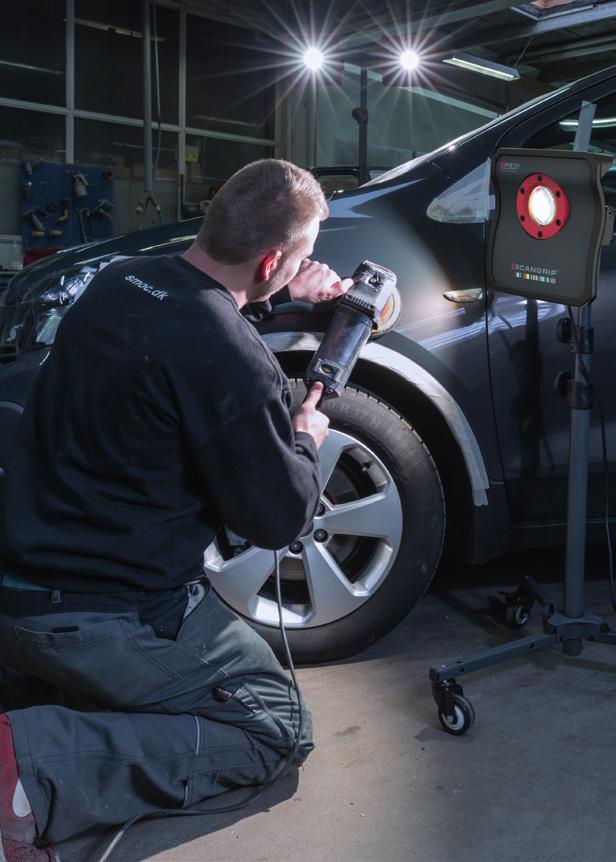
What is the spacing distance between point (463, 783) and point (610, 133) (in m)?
1.79

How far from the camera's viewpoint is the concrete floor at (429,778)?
166cm

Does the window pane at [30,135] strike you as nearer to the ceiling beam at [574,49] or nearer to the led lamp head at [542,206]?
the ceiling beam at [574,49]

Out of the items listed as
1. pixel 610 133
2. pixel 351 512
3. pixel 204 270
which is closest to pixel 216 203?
pixel 204 270

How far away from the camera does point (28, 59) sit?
9.73 metres

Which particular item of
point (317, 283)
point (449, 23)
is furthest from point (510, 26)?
point (317, 283)

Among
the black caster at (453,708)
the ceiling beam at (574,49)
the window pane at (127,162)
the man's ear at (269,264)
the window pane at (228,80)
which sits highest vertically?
the ceiling beam at (574,49)

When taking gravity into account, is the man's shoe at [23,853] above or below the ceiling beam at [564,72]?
below

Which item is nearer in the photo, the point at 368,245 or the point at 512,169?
the point at 512,169

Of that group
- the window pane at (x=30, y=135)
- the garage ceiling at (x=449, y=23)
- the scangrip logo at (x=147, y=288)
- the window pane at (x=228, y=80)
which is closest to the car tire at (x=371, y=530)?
the scangrip logo at (x=147, y=288)

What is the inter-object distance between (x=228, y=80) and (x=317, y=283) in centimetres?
1037

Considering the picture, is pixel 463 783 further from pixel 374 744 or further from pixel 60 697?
pixel 60 697

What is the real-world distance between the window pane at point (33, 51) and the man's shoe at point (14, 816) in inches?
366

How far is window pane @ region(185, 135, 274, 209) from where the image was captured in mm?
11000

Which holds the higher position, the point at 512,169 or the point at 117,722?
the point at 512,169
